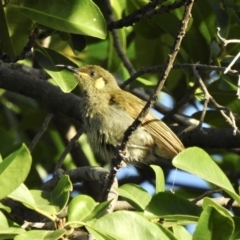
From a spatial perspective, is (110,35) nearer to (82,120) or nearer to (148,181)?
(82,120)

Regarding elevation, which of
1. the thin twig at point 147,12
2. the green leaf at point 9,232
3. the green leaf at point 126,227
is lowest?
→ the green leaf at point 9,232

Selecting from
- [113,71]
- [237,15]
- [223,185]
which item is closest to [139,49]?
[113,71]

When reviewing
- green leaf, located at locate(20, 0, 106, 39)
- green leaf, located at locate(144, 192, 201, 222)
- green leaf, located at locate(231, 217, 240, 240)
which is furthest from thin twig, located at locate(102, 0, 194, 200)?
green leaf, located at locate(20, 0, 106, 39)

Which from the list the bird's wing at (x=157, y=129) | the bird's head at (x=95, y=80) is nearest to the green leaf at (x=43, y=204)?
the bird's wing at (x=157, y=129)

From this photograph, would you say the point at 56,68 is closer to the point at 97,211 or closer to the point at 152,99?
the point at 152,99

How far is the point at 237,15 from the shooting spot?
539 cm

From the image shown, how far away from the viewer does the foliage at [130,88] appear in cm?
331

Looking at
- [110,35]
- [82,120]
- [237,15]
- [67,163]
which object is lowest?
[67,163]

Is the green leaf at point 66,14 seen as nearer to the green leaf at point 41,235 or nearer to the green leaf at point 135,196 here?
the green leaf at point 135,196

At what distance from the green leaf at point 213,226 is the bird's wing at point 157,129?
256 cm

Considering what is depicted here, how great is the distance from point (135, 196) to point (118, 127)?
79.6 inches

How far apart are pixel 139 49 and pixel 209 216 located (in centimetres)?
382

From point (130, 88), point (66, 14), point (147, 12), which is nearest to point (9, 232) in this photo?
point (66, 14)

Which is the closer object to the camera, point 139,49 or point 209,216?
point 209,216
